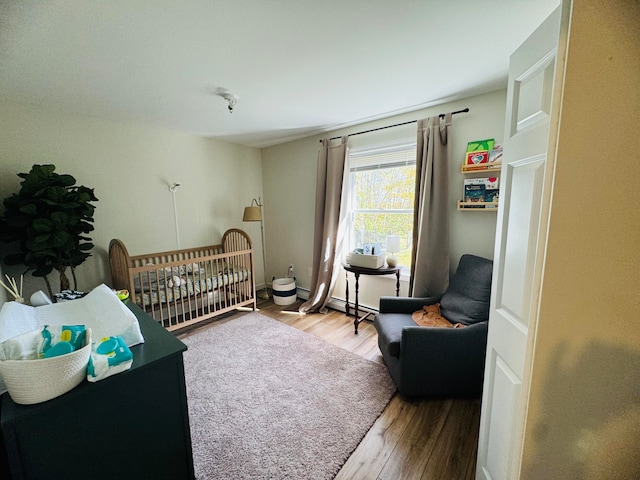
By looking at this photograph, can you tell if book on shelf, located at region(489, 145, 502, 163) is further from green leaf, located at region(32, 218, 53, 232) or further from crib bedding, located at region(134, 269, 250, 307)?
green leaf, located at region(32, 218, 53, 232)

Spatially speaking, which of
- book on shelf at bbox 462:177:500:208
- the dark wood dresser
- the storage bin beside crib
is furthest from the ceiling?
the storage bin beside crib

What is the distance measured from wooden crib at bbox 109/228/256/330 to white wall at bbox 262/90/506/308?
0.74 m

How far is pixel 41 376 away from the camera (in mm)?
737


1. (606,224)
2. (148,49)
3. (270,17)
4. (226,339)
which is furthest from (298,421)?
(148,49)

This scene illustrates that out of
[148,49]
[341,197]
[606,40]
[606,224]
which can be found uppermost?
[148,49]

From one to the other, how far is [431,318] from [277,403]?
1364 millimetres

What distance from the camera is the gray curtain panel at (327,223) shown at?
9.66 feet

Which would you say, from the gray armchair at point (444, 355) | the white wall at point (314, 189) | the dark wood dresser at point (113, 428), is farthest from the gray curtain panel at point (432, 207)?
the dark wood dresser at point (113, 428)

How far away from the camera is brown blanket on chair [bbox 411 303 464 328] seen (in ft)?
6.29

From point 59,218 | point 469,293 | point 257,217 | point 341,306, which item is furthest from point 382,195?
point 59,218

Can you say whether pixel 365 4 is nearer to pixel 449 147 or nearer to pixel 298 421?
pixel 449 147

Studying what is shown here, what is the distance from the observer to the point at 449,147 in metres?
2.20

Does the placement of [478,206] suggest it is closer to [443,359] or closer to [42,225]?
[443,359]

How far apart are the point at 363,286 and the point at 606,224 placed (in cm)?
251
